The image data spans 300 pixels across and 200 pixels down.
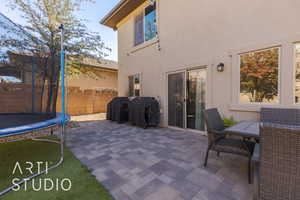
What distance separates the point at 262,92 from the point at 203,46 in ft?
6.49

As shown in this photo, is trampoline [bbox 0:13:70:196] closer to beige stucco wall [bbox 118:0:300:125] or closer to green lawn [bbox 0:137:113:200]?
green lawn [bbox 0:137:113:200]

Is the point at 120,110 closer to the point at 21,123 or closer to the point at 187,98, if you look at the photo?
the point at 187,98

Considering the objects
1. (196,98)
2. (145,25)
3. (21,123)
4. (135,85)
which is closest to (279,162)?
(196,98)

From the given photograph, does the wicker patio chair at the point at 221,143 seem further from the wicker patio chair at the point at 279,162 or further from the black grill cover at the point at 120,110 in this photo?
the black grill cover at the point at 120,110

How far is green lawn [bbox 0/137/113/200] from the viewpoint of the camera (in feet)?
5.34

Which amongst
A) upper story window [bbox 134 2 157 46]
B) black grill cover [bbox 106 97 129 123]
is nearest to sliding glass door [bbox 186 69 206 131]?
Answer: upper story window [bbox 134 2 157 46]

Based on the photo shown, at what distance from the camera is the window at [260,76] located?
3.03 m

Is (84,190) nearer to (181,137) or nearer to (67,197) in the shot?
(67,197)

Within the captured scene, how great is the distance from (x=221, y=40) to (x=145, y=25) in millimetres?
3556

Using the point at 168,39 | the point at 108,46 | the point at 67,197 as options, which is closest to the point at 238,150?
the point at 67,197

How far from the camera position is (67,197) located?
160 centimetres

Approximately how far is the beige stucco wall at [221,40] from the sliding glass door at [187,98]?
0.75ft

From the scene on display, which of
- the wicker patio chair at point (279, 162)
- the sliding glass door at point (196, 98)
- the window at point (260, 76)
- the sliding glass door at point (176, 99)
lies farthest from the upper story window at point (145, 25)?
the wicker patio chair at point (279, 162)

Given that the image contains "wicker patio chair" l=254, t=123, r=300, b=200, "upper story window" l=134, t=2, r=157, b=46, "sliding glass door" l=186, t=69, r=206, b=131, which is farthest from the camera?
"upper story window" l=134, t=2, r=157, b=46
